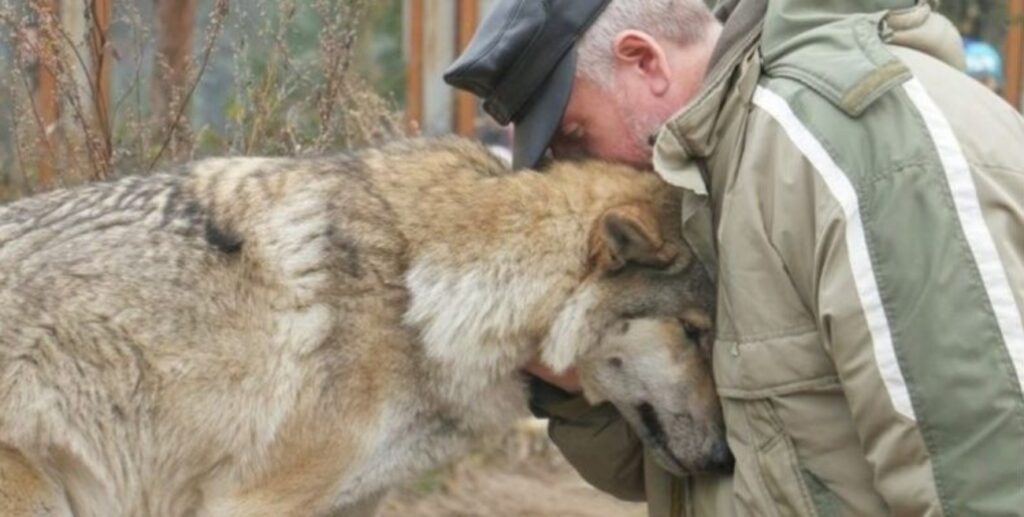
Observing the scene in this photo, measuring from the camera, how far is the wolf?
3.81 metres

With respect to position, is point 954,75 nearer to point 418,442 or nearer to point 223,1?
point 418,442

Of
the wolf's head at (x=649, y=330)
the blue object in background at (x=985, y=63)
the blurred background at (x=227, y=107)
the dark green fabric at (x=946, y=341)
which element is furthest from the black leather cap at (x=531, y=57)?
the blue object in background at (x=985, y=63)

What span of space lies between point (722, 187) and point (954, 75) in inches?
20.6

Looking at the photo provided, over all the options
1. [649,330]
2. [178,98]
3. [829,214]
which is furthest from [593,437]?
[178,98]

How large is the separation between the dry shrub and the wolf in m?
1.30

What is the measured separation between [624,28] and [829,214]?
86cm

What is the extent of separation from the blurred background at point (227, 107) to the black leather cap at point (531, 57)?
1528 millimetres

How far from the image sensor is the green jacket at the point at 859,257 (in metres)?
3.06

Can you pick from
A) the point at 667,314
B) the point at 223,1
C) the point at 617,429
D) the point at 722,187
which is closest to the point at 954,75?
the point at 722,187

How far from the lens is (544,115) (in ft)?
12.7

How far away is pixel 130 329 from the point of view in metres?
3.83

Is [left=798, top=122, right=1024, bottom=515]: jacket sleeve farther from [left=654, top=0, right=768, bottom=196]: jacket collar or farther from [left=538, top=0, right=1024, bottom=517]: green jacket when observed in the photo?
[left=654, top=0, right=768, bottom=196]: jacket collar

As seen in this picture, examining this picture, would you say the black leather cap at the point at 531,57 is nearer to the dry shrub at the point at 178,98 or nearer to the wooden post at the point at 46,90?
the dry shrub at the point at 178,98

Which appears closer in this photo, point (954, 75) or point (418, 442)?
point (954, 75)
